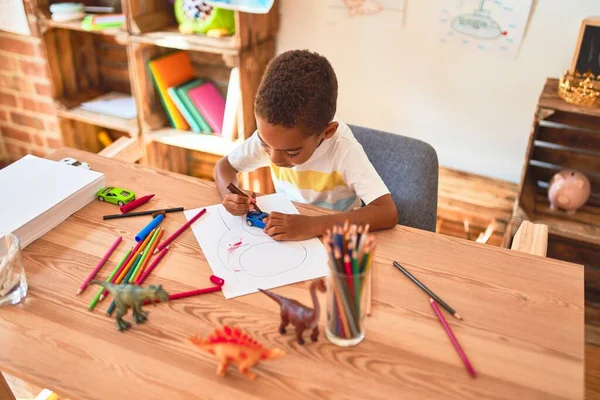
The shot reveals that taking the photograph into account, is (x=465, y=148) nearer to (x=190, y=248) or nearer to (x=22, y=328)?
(x=190, y=248)

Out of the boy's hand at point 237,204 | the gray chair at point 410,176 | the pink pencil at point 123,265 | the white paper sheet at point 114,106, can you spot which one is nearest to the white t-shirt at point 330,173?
the gray chair at point 410,176

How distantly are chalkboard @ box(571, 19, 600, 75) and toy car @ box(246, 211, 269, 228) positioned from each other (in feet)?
3.71

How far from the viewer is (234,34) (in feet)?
6.64

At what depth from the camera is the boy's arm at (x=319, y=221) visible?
1.10m

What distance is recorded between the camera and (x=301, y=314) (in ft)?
2.74

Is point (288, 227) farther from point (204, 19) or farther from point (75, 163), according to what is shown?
point (204, 19)

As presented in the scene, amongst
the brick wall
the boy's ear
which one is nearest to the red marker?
the boy's ear

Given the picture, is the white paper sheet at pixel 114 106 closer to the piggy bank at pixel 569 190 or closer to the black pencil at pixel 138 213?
the black pencil at pixel 138 213

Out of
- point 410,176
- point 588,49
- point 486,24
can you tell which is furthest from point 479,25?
point 410,176

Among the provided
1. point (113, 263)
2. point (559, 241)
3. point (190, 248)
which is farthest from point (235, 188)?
point (559, 241)

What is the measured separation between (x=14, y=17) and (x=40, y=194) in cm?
149

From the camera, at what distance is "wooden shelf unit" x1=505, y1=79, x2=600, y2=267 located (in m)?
1.77

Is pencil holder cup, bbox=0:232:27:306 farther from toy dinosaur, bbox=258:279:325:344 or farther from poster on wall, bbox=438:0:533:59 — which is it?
poster on wall, bbox=438:0:533:59

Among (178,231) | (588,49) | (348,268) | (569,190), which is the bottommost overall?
(569,190)
